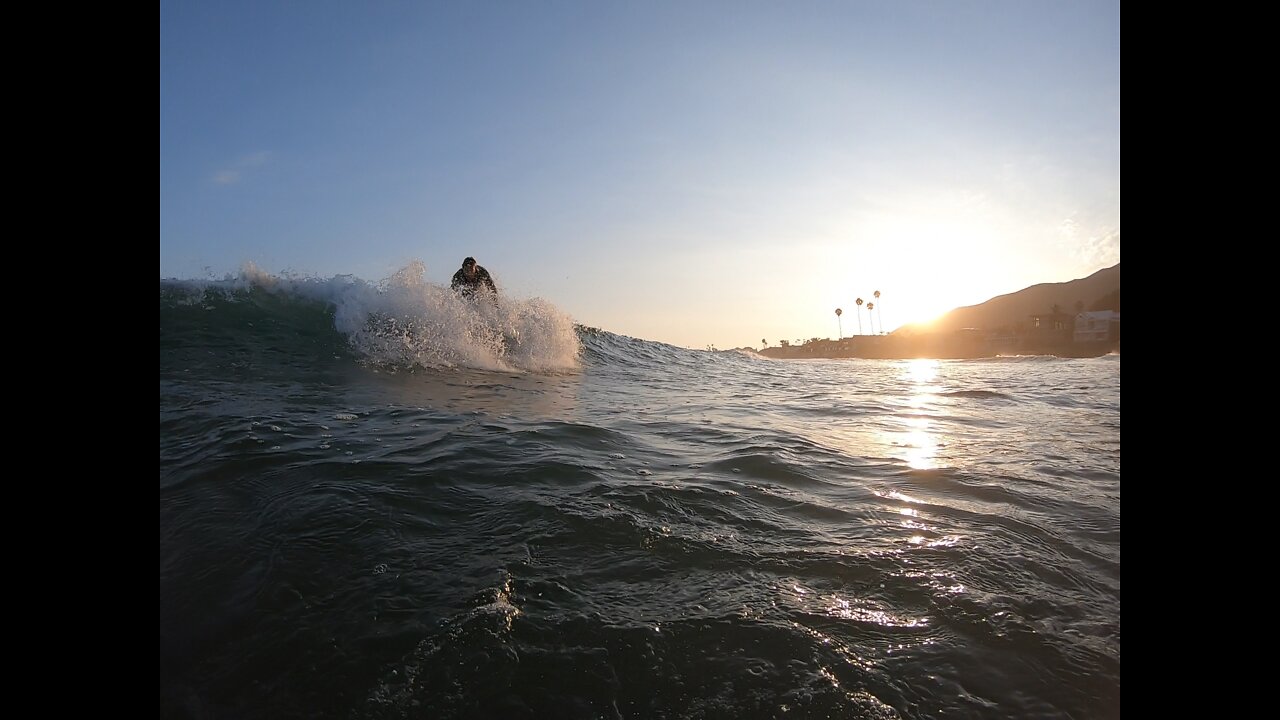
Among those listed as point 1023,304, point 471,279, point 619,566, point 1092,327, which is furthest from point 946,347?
point 1023,304

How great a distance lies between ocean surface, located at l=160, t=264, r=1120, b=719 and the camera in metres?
1.79

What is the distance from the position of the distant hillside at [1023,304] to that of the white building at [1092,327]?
40074 mm

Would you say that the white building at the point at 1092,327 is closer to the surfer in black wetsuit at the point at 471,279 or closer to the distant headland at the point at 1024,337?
the distant headland at the point at 1024,337

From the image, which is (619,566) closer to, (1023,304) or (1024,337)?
(1024,337)

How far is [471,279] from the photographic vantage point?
41.2ft

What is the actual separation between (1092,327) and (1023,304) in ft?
200

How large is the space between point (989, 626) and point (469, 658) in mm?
1917

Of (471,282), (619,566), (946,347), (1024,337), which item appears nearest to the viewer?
(619,566)

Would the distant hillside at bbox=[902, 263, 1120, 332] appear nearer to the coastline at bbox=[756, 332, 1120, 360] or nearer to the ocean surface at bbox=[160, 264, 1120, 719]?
the coastline at bbox=[756, 332, 1120, 360]

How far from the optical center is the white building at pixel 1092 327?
33.8 meters

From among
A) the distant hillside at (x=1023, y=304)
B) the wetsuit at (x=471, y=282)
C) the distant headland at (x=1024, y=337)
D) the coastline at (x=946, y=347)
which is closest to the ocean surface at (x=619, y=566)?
the wetsuit at (x=471, y=282)
